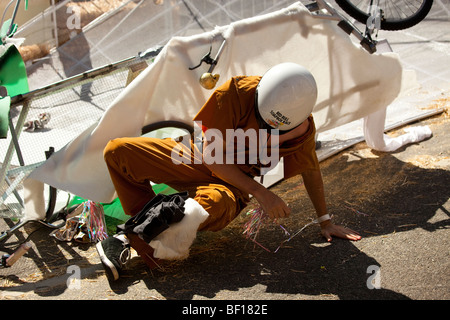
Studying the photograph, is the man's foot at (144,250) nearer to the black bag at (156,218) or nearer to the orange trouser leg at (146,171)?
the black bag at (156,218)

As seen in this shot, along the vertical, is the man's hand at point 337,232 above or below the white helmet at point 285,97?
below

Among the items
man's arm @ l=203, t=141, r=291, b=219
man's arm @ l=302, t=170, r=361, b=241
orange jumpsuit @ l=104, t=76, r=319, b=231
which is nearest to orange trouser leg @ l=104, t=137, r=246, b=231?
orange jumpsuit @ l=104, t=76, r=319, b=231

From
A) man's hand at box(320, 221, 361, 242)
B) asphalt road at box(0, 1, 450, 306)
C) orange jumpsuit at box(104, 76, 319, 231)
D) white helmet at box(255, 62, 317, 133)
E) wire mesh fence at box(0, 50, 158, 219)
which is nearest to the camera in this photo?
asphalt road at box(0, 1, 450, 306)

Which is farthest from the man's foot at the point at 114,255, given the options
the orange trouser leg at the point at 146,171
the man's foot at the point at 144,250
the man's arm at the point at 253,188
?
the man's arm at the point at 253,188

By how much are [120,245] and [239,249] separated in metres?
0.73

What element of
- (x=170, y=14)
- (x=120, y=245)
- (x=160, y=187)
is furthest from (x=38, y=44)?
(x=120, y=245)

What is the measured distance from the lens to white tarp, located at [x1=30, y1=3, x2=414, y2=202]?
3.40 metres

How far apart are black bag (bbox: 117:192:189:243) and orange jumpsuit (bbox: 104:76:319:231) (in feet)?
0.64

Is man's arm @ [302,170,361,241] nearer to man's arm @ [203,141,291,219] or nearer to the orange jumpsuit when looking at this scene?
the orange jumpsuit

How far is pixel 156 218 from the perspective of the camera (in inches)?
102

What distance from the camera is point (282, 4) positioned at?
612 cm

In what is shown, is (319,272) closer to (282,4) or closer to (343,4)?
(343,4)

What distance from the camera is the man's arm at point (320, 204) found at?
9.86ft

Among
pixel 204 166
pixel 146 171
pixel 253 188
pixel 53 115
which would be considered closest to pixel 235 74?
pixel 204 166
